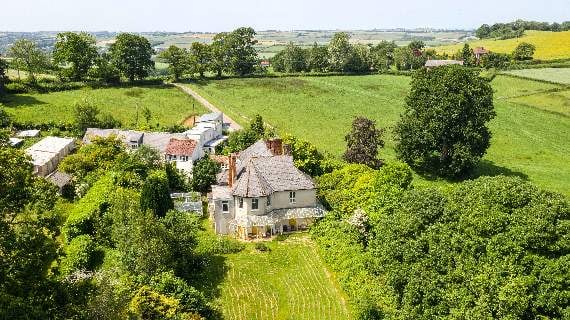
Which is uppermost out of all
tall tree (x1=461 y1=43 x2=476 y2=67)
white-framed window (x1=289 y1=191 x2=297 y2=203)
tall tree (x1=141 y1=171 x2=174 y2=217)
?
tall tree (x1=461 y1=43 x2=476 y2=67)

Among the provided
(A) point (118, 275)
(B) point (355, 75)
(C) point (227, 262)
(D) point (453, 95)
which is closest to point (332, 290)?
(C) point (227, 262)

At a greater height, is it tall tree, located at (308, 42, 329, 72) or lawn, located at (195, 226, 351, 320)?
tall tree, located at (308, 42, 329, 72)

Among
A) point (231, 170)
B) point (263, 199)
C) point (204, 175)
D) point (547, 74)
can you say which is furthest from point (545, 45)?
point (263, 199)

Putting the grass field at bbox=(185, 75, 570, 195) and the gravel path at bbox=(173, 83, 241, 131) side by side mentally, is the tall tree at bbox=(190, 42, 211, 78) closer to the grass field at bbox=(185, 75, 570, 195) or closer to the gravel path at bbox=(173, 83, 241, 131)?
the grass field at bbox=(185, 75, 570, 195)

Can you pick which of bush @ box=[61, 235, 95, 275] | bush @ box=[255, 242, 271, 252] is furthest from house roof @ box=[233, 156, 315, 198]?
bush @ box=[61, 235, 95, 275]

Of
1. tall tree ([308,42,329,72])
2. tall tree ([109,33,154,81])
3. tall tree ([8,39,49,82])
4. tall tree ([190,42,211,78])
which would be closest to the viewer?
tall tree ([8,39,49,82])

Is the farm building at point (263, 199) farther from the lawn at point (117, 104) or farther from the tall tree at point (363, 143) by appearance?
the lawn at point (117, 104)

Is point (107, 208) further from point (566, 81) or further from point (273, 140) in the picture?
point (566, 81)

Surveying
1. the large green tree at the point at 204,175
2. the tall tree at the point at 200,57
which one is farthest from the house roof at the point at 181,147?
the tall tree at the point at 200,57
